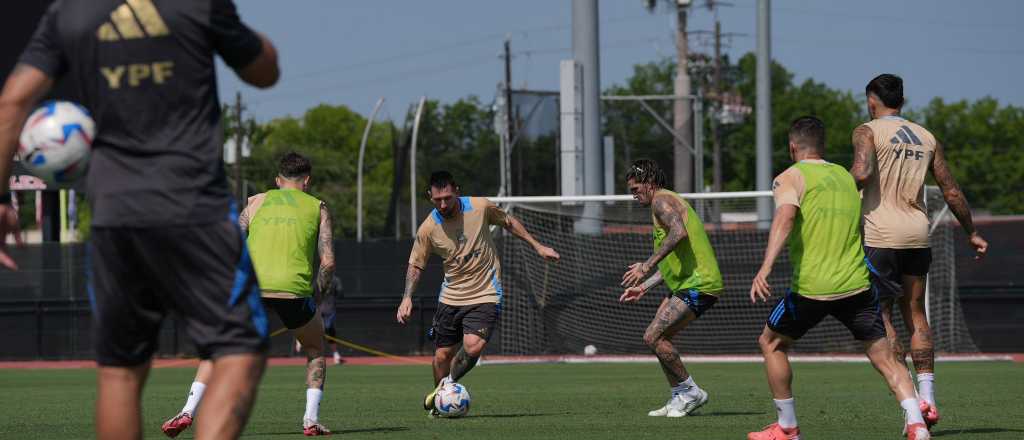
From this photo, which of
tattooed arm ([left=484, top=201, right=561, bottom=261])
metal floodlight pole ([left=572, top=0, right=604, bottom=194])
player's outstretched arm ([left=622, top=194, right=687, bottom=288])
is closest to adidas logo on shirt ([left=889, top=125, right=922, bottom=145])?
player's outstretched arm ([left=622, top=194, right=687, bottom=288])

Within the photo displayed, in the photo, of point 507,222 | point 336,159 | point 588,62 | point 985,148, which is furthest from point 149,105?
point 336,159

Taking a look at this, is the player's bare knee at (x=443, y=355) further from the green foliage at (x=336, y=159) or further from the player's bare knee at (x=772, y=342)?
the green foliage at (x=336, y=159)

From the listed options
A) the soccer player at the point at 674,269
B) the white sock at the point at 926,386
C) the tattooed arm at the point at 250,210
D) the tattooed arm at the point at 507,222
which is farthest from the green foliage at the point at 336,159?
the white sock at the point at 926,386

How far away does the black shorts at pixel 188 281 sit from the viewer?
473cm

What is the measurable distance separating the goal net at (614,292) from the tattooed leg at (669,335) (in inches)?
422

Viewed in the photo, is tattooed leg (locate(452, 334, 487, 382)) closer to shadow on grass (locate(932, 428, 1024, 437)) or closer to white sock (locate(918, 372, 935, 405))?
white sock (locate(918, 372, 935, 405))

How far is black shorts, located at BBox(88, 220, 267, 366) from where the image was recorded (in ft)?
15.5

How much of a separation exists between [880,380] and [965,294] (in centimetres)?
926

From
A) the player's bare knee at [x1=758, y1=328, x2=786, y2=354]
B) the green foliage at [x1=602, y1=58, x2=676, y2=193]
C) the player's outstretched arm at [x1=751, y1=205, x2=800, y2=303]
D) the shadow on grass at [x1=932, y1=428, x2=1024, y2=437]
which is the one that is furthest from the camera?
the green foliage at [x1=602, y1=58, x2=676, y2=193]

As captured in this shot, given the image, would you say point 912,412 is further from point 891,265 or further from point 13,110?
point 13,110

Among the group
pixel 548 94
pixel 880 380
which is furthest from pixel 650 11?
pixel 880 380

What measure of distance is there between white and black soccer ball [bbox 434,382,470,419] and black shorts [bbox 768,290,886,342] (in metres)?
3.49

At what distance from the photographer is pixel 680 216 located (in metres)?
11.0

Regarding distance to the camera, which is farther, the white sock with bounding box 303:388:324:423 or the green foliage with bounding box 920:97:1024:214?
the green foliage with bounding box 920:97:1024:214
